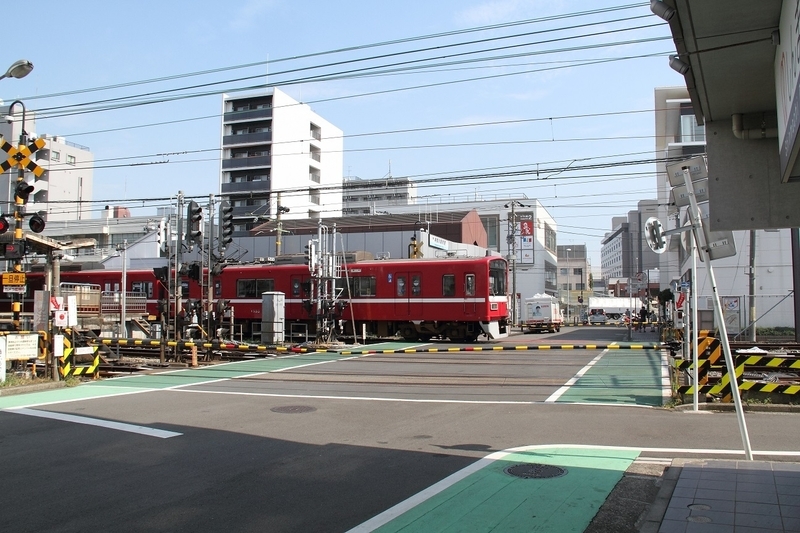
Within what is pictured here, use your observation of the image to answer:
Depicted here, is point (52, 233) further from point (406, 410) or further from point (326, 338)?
point (406, 410)

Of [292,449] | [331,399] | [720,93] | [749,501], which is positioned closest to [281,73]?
[331,399]

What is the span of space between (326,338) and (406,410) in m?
16.1

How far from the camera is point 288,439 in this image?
8898 millimetres

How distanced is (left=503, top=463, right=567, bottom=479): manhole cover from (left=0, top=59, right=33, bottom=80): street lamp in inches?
537

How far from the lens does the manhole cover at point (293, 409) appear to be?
36.6ft

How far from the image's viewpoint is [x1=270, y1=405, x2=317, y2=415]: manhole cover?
11163 millimetres

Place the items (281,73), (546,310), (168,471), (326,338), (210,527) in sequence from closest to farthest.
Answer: (210,527)
(168,471)
(281,73)
(326,338)
(546,310)

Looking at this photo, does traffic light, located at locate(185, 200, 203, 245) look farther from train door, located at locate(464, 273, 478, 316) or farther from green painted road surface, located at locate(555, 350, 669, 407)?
green painted road surface, located at locate(555, 350, 669, 407)

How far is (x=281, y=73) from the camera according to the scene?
1570 cm

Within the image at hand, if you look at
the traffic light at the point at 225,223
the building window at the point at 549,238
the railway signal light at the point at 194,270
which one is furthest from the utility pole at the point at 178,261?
the building window at the point at 549,238

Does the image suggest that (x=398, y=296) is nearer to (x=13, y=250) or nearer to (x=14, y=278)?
(x=14, y=278)

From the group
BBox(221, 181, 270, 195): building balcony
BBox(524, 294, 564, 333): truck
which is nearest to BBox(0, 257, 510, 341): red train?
BBox(524, 294, 564, 333): truck

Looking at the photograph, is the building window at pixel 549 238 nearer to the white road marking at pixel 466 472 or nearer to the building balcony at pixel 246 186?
the building balcony at pixel 246 186

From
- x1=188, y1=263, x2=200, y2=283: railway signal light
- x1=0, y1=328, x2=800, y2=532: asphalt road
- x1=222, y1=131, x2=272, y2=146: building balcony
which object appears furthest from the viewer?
x1=222, y1=131, x2=272, y2=146: building balcony
